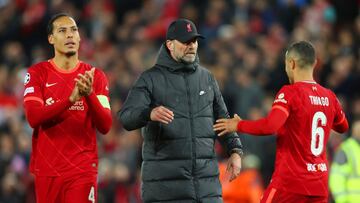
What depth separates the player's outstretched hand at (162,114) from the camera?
27.7 ft

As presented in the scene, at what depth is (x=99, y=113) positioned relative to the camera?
8.72 metres

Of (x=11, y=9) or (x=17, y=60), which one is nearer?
(x=17, y=60)

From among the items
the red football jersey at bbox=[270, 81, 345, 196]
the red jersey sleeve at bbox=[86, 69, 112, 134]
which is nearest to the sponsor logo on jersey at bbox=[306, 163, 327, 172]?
the red football jersey at bbox=[270, 81, 345, 196]

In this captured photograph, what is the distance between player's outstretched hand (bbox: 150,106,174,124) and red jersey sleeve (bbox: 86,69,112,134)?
460 millimetres

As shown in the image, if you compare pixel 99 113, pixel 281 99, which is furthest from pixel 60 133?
pixel 281 99

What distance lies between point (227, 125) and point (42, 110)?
1529 millimetres

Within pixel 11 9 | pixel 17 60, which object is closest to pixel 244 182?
pixel 17 60

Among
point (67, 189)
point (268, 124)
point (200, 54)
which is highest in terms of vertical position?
point (200, 54)

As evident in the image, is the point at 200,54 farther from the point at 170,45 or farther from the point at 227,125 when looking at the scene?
the point at 227,125

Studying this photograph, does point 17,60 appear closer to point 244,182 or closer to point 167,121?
point 244,182

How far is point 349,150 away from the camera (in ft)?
37.9

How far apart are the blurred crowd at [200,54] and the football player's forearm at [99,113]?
5869 millimetres

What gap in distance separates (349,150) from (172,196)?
3.28m

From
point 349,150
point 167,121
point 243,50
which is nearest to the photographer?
point 167,121
